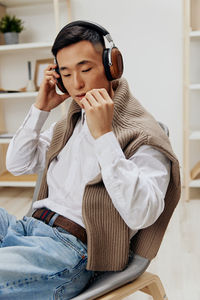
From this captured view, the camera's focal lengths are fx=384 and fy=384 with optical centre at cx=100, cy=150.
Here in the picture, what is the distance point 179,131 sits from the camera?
3180 millimetres

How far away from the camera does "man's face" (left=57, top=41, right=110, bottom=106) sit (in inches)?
43.1

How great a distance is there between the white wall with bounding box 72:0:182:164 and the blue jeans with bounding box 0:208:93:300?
222 centimetres

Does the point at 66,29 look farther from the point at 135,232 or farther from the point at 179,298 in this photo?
the point at 179,298

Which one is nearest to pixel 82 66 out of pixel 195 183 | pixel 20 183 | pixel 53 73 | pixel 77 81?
pixel 77 81

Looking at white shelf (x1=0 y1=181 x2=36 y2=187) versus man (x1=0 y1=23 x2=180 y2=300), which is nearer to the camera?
man (x1=0 y1=23 x2=180 y2=300)

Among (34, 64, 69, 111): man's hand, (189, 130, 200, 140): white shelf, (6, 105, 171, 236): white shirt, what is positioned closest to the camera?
(6, 105, 171, 236): white shirt

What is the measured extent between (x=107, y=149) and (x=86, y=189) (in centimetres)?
18

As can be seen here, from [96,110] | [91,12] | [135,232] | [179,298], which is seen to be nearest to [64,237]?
[135,232]

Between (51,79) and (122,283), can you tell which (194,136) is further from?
(122,283)

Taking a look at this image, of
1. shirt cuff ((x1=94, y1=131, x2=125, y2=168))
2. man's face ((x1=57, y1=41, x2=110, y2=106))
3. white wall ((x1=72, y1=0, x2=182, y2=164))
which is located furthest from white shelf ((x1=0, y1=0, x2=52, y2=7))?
shirt cuff ((x1=94, y1=131, x2=125, y2=168))

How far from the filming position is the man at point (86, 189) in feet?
3.07

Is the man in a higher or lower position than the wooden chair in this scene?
higher

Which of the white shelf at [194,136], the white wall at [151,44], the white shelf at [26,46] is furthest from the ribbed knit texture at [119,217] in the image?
the white wall at [151,44]

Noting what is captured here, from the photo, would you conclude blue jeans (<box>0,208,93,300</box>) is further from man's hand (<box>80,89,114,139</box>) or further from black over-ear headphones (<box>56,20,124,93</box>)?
black over-ear headphones (<box>56,20,124,93</box>)
